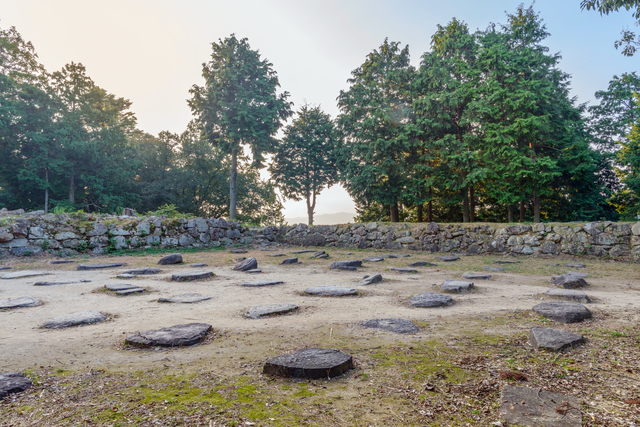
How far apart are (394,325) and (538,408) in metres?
1.36

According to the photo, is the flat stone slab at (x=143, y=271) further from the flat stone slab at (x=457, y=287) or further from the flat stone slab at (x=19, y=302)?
the flat stone slab at (x=457, y=287)

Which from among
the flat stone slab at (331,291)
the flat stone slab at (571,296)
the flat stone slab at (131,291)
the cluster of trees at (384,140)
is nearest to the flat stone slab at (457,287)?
the flat stone slab at (571,296)

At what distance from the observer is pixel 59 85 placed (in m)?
22.1

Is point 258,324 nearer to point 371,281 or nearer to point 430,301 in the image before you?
point 430,301

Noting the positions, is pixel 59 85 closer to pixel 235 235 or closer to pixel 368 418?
pixel 235 235

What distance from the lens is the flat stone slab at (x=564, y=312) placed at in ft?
9.12

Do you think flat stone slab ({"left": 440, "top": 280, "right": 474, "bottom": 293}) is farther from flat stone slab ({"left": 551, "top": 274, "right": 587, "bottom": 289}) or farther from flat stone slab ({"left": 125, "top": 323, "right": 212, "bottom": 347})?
flat stone slab ({"left": 125, "top": 323, "right": 212, "bottom": 347})

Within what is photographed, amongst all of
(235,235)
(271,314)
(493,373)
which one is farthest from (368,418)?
(235,235)

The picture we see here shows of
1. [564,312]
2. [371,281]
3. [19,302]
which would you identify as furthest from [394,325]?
[19,302]

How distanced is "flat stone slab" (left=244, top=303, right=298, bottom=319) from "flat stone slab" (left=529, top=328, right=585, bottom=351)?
2.09 meters

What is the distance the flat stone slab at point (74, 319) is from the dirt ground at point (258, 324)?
3.6 inches

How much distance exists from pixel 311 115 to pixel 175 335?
82.7 feet

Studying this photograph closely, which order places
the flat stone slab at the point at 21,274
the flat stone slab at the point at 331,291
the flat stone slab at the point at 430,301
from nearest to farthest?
the flat stone slab at the point at 430,301 < the flat stone slab at the point at 331,291 < the flat stone slab at the point at 21,274

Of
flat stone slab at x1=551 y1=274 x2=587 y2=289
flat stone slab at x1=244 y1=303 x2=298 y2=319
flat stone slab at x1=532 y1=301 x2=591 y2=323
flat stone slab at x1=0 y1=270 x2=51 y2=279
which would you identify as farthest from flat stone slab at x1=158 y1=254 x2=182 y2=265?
flat stone slab at x1=551 y1=274 x2=587 y2=289
